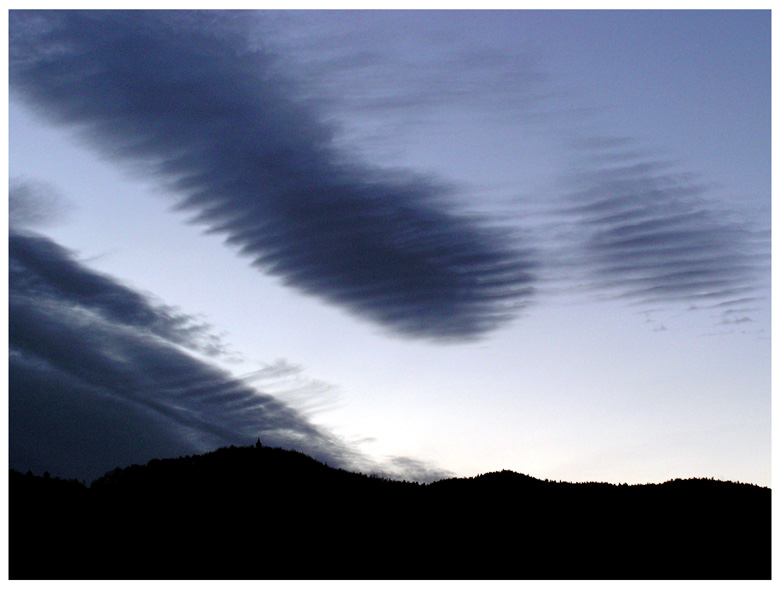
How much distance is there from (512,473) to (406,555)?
1464cm

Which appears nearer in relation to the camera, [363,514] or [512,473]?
[363,514]

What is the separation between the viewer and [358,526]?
1538 inches

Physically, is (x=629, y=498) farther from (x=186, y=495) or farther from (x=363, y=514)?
(x=186, y=495)

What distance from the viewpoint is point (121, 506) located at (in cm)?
4034

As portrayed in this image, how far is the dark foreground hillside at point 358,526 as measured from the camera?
1310 inches

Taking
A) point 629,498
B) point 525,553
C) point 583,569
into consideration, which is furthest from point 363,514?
point 629,498

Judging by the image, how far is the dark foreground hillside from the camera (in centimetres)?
3328

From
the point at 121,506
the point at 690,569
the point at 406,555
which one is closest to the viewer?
the point at 690,569

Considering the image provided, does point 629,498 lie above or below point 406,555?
above

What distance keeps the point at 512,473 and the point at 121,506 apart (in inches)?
951

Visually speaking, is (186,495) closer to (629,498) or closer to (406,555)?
(406,555)
